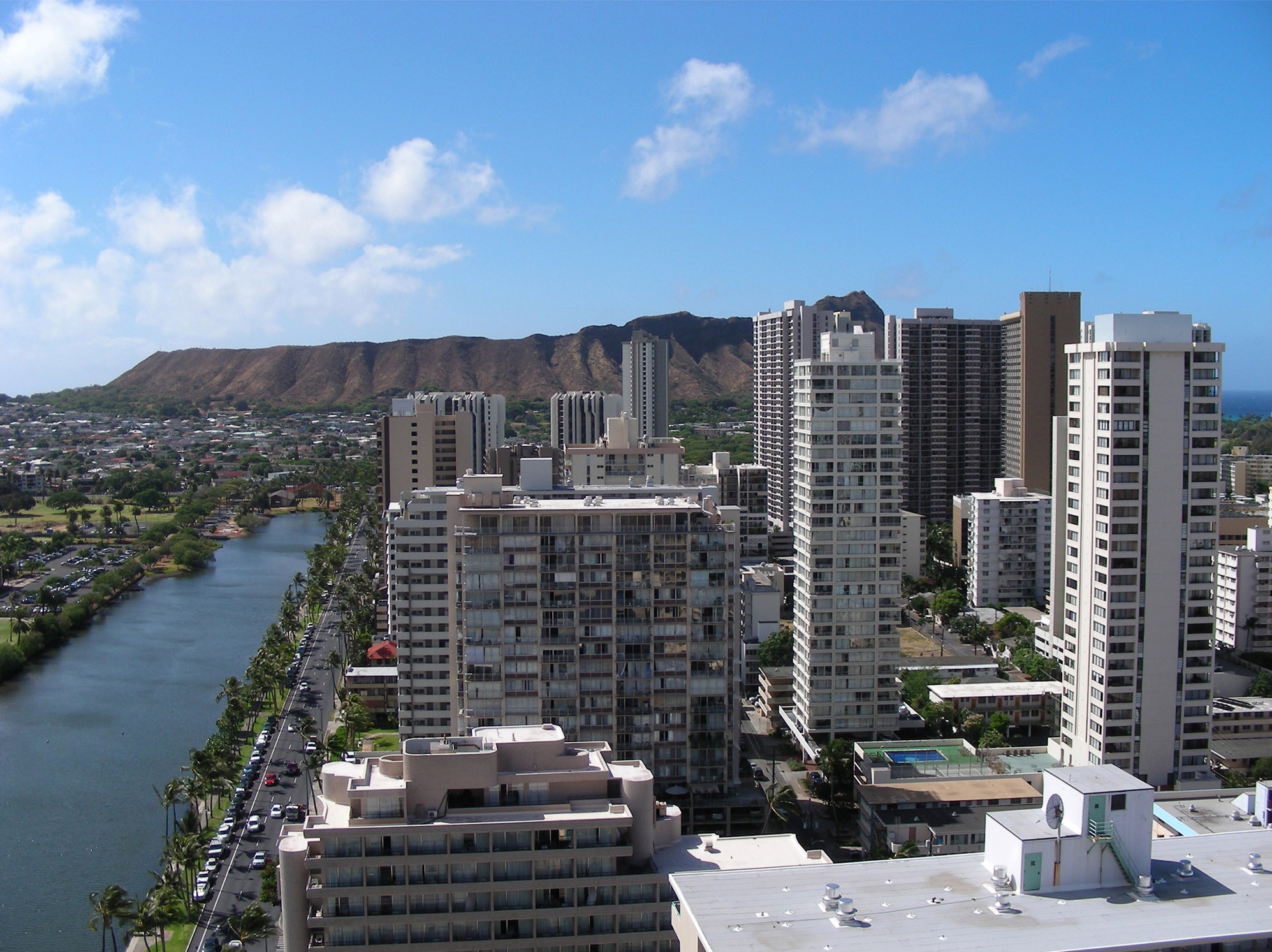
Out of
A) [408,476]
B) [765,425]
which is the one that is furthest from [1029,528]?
[408,476]

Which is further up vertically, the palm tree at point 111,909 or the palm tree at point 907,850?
the palm tree at point 907,850

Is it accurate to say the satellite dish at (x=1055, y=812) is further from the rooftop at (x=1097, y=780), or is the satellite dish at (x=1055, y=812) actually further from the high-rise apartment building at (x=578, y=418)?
the high-rise apartment building at (x=578, y=418)

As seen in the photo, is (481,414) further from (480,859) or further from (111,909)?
(480,859)

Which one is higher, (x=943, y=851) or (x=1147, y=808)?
(x=1147, y=808)

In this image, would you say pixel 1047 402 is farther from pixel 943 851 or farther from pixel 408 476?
pixel 943 851

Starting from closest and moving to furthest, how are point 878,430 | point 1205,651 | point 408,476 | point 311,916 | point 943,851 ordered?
point 311,916, point 943,851, point 1205,651, point 878,430, point 408,476

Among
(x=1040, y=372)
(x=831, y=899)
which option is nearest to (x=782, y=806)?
(x=831, y=899)

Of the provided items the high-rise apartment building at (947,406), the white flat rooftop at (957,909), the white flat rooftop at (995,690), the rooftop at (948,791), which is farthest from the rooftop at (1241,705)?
the high-rise apartment building at (947,406)
